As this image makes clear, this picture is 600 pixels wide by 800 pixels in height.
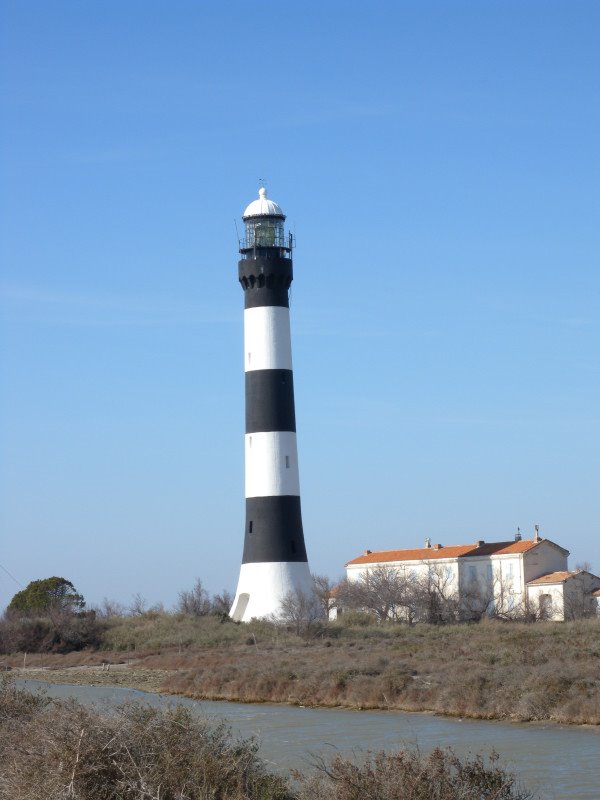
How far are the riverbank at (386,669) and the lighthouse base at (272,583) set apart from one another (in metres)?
0.70

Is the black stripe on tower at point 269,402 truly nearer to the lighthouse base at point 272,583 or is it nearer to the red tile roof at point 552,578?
the lighthouse base at point 272,583

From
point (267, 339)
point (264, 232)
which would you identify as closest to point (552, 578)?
point (267, 339)

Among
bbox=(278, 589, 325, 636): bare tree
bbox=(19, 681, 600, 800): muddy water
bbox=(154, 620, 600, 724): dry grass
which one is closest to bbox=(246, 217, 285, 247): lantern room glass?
bbox=(278, 589, 325, 636): bare tree

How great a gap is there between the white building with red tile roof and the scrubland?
39846mm

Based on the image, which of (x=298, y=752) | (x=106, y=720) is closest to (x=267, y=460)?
(x=298, y=752)

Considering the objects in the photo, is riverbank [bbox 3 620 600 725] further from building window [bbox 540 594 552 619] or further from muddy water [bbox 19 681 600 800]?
building window [bbox 540 594 552 619]

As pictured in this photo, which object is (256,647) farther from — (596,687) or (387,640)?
(596,687)

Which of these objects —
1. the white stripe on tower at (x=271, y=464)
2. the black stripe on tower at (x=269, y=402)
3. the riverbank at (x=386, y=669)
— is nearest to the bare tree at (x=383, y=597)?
the riverbank at (x=386, y=669)

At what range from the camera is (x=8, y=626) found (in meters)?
48.1

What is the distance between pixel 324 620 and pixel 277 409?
26.0ft

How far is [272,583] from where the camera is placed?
4278 centimetres

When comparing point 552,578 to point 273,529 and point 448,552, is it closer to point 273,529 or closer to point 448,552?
point 448,552

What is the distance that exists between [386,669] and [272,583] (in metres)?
13.0

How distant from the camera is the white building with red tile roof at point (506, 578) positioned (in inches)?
2106
